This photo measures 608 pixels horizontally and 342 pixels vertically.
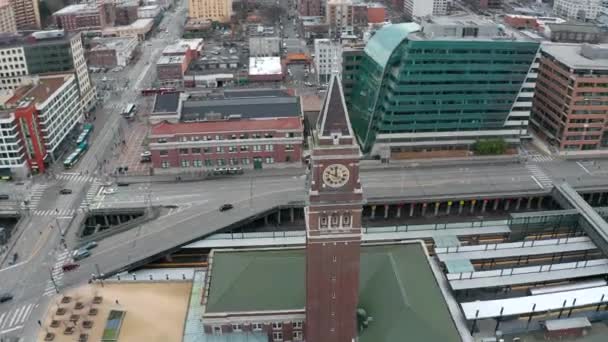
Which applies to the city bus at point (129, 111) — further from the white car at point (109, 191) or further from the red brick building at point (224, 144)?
the white car at point (109, 191)

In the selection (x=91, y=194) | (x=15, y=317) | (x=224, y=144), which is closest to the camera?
(x=15, y=317)

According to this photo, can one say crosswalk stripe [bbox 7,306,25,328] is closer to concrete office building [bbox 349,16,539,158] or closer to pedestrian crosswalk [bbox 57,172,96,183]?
pedestrian crosswalk [bbox 57,172,96,183]

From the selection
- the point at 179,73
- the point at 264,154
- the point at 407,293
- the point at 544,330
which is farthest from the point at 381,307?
the point at 179,73

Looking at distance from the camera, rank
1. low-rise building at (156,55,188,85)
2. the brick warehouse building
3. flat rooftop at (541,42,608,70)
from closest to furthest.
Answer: the brick warehouse building → flat rooftop at (541,42,608,70) → low-rise building at (156,55,188,85)

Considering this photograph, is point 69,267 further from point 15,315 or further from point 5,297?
point 15,315

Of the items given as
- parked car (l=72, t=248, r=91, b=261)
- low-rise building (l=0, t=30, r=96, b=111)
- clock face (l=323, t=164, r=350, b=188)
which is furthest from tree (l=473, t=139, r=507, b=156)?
low-rise building (l=0, t=30, r=96, b=111)

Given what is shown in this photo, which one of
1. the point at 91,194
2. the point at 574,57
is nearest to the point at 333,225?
the point at 91,194
